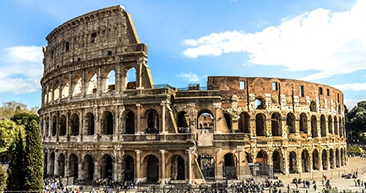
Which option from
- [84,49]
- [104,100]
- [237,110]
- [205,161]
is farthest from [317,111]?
[84,49]

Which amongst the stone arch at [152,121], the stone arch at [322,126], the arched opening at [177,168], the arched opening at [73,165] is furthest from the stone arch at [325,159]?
the arched opening at [73,165]

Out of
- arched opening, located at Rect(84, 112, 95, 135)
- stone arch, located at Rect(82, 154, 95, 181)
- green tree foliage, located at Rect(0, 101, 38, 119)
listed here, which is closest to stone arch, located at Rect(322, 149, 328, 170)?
stone arch, located at Rect(82, 154, 95, 181)

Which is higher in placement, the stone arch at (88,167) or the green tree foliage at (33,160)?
the green tree foliage at (33,160)

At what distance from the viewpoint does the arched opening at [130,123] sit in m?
28.7

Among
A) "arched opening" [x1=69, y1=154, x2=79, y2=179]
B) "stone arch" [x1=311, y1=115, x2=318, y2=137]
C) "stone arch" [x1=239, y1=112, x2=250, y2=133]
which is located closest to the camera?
"arched opening" [x1=69, y1=154, x2=79, y2=179]

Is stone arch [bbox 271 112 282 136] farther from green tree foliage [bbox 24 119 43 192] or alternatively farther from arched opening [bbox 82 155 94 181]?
green tree foliage [bbox 24 119 43 192]

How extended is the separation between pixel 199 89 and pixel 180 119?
3.48 metres

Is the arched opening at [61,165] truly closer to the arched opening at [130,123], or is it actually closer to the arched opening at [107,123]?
the arched opening at [107,123]

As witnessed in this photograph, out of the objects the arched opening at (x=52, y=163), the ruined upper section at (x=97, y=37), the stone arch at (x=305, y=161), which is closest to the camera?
the ruined upper section at (x=97, y=37)

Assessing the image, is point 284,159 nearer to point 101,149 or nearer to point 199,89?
point 199,89

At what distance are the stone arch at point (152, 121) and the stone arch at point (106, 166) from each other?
15.6ft

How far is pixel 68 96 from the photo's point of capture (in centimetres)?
3062

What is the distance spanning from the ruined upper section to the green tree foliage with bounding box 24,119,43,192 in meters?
11.8

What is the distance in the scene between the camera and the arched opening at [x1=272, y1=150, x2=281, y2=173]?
109 feet
